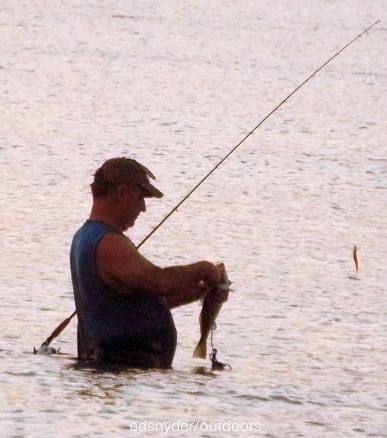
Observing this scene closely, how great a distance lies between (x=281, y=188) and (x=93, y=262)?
242 inches

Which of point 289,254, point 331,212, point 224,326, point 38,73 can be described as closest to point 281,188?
point 331,212

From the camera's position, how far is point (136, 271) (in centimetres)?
534

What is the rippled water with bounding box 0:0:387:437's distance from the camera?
5.50 metres

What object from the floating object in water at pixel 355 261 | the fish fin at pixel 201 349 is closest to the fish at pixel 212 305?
the fish fin at pixel 201 349

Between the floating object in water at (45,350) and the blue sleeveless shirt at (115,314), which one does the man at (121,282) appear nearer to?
the blue sleeveless shirt at (115,314)

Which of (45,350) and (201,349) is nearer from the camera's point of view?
(201,349)

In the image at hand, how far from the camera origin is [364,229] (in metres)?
10.2

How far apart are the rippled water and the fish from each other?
135 mm

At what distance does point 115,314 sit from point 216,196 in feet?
18.9

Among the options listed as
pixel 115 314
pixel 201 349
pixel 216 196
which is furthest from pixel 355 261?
pixel 115 314

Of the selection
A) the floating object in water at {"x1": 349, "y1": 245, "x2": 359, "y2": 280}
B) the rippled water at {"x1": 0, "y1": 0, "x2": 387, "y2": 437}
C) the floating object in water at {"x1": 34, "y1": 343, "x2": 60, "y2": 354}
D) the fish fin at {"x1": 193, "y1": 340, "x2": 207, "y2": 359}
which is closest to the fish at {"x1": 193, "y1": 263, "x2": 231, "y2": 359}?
the fish fin at {"x1": 193, "y1": 340, "x2": 207, "y2": 359}

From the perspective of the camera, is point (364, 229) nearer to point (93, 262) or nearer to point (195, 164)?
point (195, 164)

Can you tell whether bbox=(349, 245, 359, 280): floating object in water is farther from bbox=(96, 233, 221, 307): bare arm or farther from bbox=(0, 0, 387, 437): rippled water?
bbox=(96, 233, 221, 307): bare arm

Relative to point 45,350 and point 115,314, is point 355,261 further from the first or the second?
point 115,314
